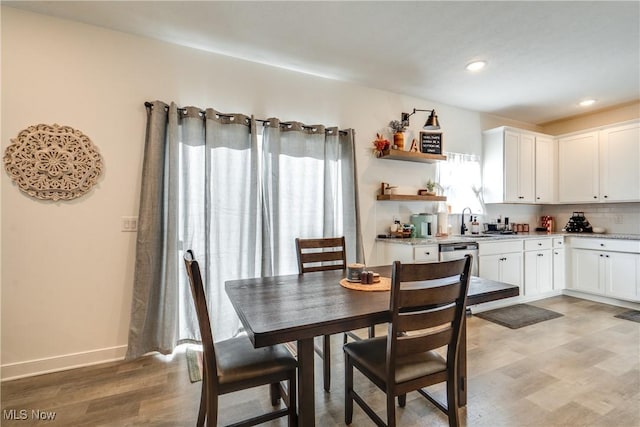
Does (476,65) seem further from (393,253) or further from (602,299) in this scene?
(602,299)

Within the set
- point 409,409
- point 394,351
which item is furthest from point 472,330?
point 394,351

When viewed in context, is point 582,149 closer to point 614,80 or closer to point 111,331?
point 614,80

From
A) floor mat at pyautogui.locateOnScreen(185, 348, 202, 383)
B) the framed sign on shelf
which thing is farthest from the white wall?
the framed sign on shelf

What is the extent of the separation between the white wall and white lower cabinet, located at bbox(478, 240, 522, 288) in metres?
3.28

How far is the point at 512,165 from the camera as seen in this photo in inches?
172

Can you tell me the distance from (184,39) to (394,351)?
2.95 m

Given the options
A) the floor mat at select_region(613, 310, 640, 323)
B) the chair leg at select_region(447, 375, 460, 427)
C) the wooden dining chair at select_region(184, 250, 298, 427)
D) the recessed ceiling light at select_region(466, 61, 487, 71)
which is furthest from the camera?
the floor mat at select_region(613, 310, 640, 323)

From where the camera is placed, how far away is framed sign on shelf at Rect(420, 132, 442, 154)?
3.94 metres

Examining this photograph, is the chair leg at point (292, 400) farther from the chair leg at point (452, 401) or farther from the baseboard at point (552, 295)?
the baseboard at point (552, 295)

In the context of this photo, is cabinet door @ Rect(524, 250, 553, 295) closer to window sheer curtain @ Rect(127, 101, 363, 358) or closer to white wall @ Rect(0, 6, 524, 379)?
window sheer curtain @ Rect(127, 101, 363, 358)

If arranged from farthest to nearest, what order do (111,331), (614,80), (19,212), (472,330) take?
1. (614,80)
2. (472,330)
3. (111,331)
4. (19,212)

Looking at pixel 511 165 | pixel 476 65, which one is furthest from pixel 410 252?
pixel 511 165

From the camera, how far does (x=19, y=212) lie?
2277 millimetres

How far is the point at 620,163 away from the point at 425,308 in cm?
454
